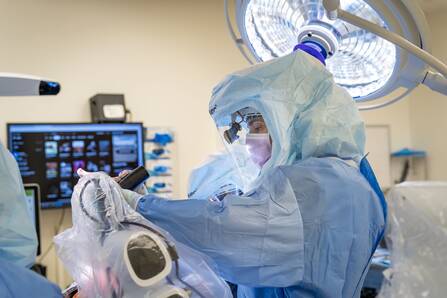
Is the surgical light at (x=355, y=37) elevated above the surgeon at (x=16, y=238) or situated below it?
above

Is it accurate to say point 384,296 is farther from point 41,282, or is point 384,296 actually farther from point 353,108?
point 41,282

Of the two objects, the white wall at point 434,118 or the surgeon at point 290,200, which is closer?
the surgeon at point 290,200

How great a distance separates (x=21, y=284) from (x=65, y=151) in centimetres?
197

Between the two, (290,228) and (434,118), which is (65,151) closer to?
(290,228)

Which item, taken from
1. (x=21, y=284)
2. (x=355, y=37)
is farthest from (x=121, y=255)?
(x=355, y=37)

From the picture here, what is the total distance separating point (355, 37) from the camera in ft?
3.54

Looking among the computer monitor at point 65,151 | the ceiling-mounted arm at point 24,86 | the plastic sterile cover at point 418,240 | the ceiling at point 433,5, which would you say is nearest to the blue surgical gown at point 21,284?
the ceiling-mounted arm at point 24,86

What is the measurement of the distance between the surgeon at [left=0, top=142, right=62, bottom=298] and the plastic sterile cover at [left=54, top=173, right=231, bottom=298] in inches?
2.3

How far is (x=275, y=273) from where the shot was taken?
807 mm

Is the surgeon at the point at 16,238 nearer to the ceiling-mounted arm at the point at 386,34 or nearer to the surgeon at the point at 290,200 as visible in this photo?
the surgeon at the point at 290,200

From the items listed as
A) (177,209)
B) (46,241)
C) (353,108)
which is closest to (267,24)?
(353,108)

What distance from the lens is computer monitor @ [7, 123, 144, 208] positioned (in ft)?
8.38

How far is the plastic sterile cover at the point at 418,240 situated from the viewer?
1930 millimetres

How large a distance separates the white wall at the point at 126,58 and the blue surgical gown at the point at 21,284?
77.8 inches
